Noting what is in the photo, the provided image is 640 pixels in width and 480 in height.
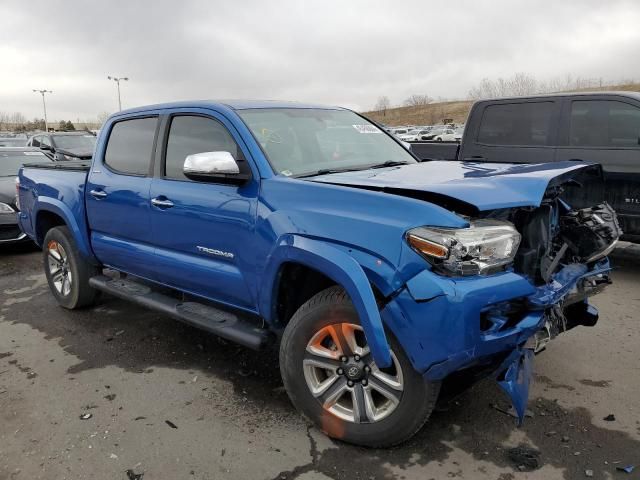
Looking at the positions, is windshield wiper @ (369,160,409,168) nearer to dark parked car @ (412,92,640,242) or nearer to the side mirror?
the side mirror

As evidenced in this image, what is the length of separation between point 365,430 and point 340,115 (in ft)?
7.99

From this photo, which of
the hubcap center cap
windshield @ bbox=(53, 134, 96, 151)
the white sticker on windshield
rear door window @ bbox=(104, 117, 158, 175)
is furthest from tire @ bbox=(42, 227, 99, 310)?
windshield @ bbox=(53, 134, 96, 151)

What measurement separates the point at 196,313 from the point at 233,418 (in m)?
0.78

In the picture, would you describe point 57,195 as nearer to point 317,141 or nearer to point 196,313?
point 196,313

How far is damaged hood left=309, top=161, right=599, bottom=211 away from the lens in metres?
2.58

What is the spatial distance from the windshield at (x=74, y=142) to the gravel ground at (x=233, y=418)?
1102 cm

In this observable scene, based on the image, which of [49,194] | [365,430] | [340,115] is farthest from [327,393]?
[49,194]

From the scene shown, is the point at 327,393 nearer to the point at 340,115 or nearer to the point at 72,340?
the point at 340,115

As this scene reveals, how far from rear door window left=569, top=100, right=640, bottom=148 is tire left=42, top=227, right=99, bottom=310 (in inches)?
213

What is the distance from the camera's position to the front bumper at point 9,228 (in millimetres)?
7715

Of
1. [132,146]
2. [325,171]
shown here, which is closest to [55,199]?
[132,146]

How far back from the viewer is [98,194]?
4.48m

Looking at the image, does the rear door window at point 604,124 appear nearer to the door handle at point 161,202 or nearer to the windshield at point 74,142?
the door handle at point 161,202

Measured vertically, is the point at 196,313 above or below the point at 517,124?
below
